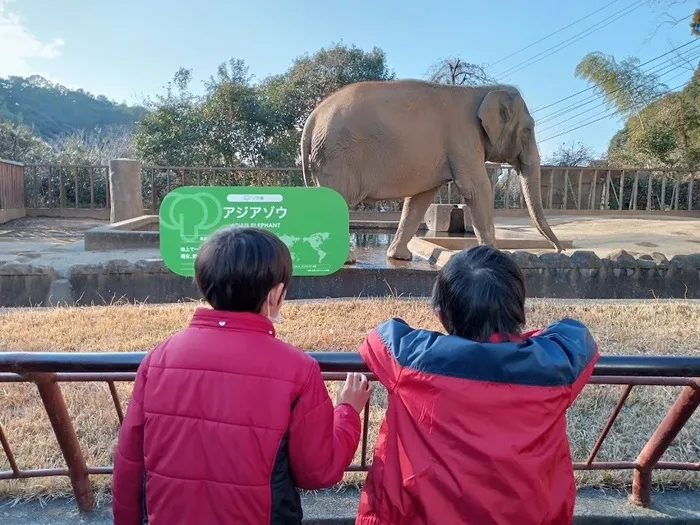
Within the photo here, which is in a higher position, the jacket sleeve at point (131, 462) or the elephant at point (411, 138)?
the elephant at point (411, 138)

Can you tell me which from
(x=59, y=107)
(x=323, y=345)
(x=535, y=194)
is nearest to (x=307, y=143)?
(x=535, y=194)

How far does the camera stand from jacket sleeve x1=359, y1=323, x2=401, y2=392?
135 cm

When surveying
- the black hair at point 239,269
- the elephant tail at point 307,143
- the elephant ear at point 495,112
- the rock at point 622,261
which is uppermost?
the elephant ear at point 495,112

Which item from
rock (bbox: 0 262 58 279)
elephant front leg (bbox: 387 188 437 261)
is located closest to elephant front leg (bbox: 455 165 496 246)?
elephant front leg (bbox: 387 188 437 261)

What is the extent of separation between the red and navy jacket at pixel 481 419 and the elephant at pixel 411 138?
4812 mm

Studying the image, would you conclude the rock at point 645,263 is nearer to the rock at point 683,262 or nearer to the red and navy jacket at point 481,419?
the rock at point 683,262

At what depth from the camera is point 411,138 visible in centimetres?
612

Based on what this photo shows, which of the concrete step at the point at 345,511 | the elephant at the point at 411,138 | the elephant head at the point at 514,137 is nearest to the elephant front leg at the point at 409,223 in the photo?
the elephant at the point at 411,138

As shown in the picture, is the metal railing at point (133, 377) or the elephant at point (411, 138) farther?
the elephant at point (411, 138)

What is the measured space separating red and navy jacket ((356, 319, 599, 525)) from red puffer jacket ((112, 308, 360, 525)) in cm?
20

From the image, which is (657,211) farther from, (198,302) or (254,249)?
(254,249)

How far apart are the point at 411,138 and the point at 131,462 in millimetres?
5188

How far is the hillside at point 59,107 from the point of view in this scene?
50472mm

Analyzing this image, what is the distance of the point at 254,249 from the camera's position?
1.38 meters
